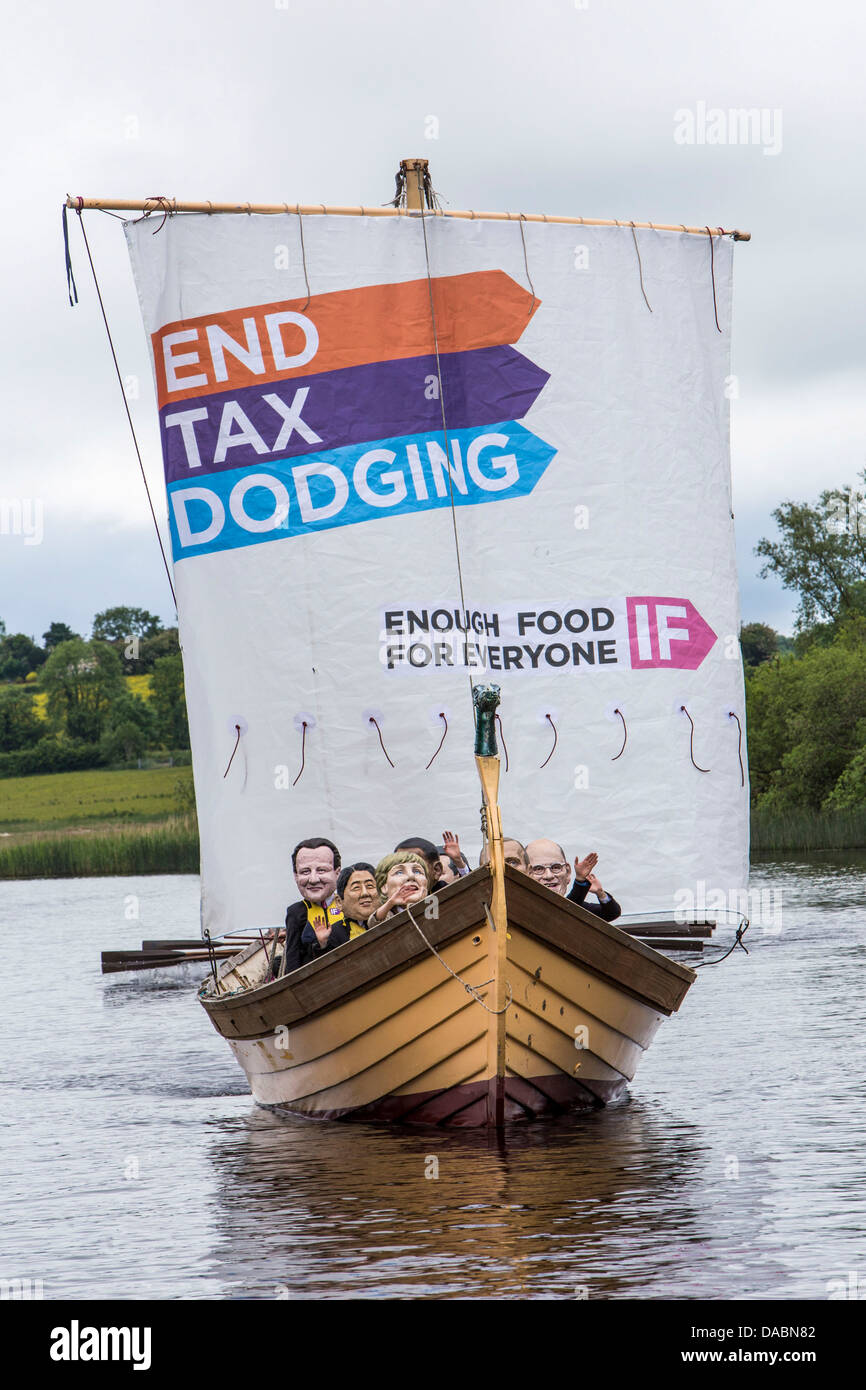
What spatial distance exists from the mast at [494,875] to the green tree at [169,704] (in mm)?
81709

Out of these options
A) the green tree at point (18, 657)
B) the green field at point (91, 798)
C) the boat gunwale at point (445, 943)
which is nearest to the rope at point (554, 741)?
the boat gunwale at point (445, 943)

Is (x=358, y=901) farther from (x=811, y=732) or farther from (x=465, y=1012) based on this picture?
(x=811, y=732)

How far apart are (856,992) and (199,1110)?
829 cm

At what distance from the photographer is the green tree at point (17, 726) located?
10438cm

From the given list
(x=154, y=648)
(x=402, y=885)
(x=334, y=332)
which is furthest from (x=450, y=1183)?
(x=154, y=648)

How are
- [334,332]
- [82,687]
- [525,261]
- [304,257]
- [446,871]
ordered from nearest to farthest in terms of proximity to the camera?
1. [446,871]
2. [334,332]
3. [304,257]
4. [525,261]
5. [82,687]

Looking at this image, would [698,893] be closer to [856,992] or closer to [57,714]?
[856,992]

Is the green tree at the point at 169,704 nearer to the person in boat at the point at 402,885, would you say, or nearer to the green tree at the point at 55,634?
the green tree at the point at 55,634

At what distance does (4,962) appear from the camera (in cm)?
2731

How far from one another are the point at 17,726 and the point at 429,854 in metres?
94.9

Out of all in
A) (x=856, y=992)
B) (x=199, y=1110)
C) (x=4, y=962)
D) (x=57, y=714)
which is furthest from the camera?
(x=57, y=714)

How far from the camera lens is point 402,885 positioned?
11344 millimetres

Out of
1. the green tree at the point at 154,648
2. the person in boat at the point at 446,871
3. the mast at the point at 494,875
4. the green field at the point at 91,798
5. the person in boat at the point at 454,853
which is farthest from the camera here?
the green tree at the point at 154,648
